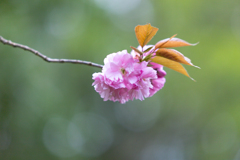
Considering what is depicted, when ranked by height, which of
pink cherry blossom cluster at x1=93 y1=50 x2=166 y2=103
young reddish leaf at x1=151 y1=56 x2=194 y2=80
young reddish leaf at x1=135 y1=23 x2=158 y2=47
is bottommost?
pink cherry blossom cluster at x1=93 y1=50 x2=166 y2=103

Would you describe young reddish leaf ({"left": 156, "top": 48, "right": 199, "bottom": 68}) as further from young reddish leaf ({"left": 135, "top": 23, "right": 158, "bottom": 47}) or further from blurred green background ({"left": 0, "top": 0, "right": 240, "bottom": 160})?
blurred green background ({"left": 0, "top": 0, "right": 240, "bottom": 160})

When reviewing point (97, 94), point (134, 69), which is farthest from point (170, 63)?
point (97, 94)

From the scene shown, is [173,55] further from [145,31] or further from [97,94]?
[97,94]

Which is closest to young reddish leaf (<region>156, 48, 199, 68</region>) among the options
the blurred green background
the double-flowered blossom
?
the double-flowered blossom

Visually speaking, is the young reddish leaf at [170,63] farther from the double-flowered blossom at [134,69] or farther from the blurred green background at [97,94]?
the blurred green background at [97,94]

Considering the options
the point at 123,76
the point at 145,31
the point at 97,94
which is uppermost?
the point at 97,94

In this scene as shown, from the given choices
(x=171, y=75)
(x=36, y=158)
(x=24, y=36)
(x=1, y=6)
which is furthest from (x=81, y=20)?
(x=36, y=158)

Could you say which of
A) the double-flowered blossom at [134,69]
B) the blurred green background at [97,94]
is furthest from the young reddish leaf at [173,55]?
the blurred green background at [97,94]
